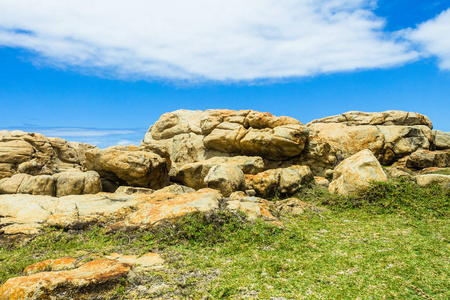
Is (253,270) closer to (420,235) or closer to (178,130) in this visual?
(420,235)

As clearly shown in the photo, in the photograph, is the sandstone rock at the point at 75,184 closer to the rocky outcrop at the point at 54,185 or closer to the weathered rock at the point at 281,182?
the rocky outcrop at the point at 54,185

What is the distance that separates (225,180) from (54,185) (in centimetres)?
1121

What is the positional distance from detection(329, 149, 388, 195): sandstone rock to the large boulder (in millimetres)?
9117

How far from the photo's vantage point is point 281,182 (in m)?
19.8

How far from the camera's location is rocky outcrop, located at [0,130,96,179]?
29.1 metres

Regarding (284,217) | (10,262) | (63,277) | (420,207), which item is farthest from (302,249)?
(10,262)

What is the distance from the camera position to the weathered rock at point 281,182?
19.5 m

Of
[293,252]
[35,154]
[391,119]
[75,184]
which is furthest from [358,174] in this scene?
[35,154]

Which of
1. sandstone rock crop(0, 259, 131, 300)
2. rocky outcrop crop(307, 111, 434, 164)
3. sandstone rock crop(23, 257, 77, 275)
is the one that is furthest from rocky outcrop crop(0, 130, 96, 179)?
rocky outcrop crop(307, 111, 434, 164)

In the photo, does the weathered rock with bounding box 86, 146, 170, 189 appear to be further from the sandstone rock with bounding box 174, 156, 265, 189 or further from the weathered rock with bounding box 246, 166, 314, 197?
the weathered rock with bounding box 246, 166, 314, 197

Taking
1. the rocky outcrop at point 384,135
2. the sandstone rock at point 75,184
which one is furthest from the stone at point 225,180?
the rocky outcrop at point 384,135

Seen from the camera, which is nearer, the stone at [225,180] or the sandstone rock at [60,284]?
the sandstone rock at [60,284]

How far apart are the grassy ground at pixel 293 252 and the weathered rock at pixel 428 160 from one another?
1480 centimetres

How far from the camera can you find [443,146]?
33.8m
